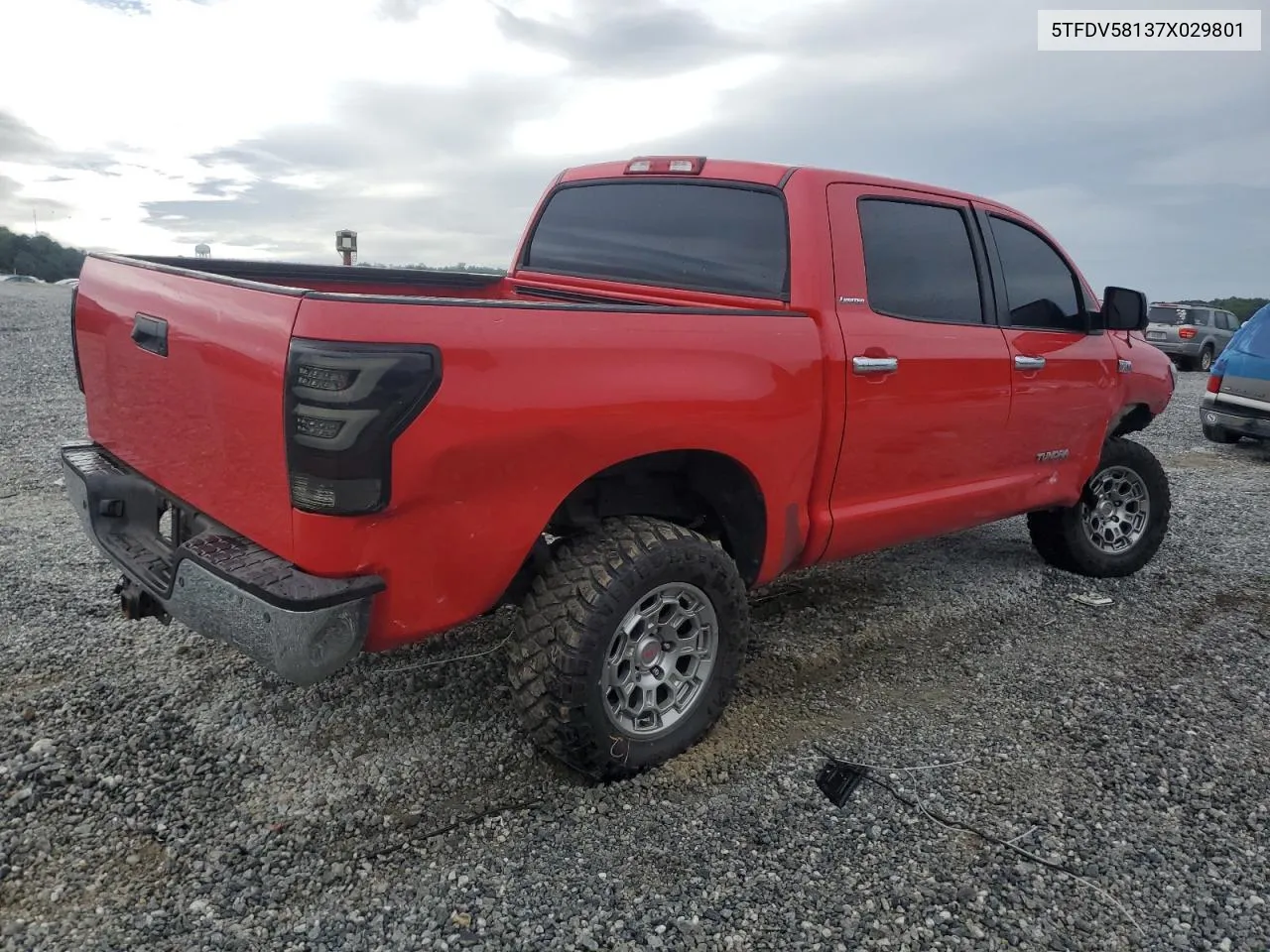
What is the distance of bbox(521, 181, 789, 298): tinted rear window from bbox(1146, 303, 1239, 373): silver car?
19218 mm

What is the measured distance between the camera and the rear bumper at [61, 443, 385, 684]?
7.29 ft

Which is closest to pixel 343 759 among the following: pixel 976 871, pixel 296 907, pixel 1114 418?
pixel 296 907

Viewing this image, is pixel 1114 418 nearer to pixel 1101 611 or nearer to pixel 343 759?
pixel 1101 611

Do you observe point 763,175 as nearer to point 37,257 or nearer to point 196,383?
point 196,383

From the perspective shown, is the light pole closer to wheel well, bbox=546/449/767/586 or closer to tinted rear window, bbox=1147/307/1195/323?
wheel well, bbox=546/449/767/586

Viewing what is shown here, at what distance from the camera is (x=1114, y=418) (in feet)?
15.7

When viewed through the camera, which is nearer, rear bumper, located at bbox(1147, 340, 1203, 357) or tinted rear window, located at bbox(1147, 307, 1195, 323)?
rear bumper, located at bbox(1147, 340, 1203, 357)

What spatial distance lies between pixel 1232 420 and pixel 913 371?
7852mm

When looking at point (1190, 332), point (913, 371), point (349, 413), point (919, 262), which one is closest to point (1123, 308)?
point (919, 262)

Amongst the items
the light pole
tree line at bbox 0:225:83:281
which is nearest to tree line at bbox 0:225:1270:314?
tree line at bbox 0:225:83:281

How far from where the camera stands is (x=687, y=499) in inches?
128

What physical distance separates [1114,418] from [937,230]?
1.72m

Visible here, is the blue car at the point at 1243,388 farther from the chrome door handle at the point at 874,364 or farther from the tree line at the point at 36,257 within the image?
the tree line at the point at 36,257

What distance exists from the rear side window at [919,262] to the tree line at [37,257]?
198 ft
